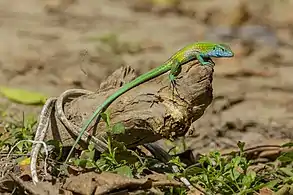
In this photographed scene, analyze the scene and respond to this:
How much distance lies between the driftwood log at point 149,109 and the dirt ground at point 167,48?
176 cm

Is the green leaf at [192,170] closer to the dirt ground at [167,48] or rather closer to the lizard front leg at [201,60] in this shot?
the lizard front leg at [201,60]

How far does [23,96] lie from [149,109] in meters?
2.96

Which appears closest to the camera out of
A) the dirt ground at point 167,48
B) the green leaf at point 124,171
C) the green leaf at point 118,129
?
the green leaf at point 124,171

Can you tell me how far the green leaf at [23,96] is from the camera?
6512 millimetres

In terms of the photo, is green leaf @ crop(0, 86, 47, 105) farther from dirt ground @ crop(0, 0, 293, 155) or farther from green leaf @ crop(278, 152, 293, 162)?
green leaf @ crop(278, 152, 293, 162)

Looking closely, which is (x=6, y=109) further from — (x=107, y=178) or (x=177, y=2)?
(x=177, y=2)

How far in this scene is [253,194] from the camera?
12.9 ft

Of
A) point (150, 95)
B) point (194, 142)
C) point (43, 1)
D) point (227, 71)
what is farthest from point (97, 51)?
point (150, 95)

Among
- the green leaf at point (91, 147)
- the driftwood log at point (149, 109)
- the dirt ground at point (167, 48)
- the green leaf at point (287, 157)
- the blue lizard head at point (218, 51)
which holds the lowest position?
the green leaf at point (287, 157)

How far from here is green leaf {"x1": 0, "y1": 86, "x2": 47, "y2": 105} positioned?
6.51 m

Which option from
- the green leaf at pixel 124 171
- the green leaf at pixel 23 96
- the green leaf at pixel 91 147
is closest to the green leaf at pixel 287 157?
the green leaf at pixel 124 171

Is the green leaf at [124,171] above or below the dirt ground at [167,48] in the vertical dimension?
below

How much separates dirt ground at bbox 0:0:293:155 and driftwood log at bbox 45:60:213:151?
5.78 feet

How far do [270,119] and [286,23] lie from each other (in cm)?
385
